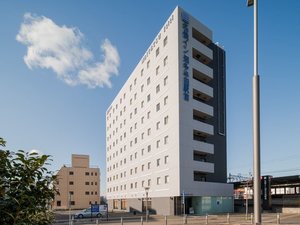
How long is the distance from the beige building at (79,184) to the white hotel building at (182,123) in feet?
Result: 146

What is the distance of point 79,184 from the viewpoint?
110m

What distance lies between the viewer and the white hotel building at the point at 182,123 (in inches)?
1997

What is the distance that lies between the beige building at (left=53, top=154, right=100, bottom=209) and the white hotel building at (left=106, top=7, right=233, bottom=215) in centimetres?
4450

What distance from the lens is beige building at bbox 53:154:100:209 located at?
108m

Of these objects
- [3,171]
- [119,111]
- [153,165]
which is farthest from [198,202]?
[3,171]

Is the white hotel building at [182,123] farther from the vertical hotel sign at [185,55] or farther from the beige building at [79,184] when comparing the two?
the beige building at [79,184]

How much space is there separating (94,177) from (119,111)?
35027mm

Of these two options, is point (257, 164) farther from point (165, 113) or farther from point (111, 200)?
point (111, 200)

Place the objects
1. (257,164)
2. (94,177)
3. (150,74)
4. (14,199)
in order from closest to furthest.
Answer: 1. (14,199)
2. (257,164)
3. (150,74)
4. (94,177)

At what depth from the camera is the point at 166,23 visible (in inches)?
2254

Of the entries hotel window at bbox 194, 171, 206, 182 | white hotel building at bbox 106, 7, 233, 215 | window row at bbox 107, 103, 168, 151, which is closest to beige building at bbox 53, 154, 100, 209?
window row at bbox 107, 103, 168, 151

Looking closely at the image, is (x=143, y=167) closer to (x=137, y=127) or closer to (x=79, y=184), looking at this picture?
(x=137, y=127)

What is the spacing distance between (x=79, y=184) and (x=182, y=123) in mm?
68831

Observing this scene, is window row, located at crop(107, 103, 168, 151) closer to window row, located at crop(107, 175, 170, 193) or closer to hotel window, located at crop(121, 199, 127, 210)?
window row, located at crop(107, 175, 170, 193)
